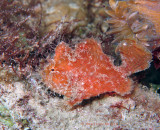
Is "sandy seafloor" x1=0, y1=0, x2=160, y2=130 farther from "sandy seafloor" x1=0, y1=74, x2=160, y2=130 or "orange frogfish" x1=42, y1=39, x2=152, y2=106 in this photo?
"orange frogfish" x1=42, y1=39, x2=152, y2=106

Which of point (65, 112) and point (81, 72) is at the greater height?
point (81, 72)

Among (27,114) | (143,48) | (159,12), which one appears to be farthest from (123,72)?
(27,114)

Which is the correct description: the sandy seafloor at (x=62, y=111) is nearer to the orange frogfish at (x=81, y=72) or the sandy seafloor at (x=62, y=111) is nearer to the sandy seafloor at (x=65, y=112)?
the sandy seafloor at (x=65, y=112)

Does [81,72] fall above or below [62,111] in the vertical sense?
above

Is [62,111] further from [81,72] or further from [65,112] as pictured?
[81,72]

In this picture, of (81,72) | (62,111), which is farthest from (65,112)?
(81,72)

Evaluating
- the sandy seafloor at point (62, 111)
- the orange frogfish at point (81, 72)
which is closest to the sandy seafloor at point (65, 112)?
the sandy seafloor at point (62, 111)

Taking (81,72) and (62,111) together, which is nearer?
(81,72)

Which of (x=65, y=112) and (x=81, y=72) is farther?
(x=65, y=112)

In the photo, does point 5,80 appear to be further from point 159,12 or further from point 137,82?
point 159,12
